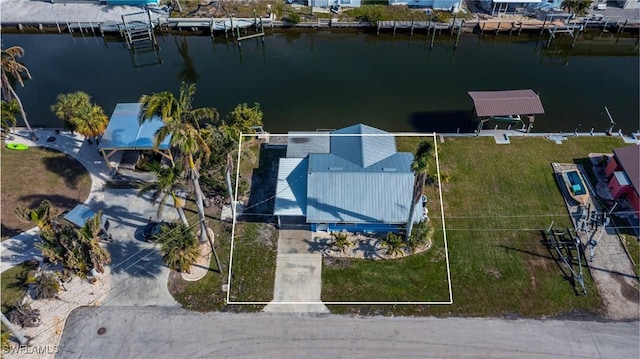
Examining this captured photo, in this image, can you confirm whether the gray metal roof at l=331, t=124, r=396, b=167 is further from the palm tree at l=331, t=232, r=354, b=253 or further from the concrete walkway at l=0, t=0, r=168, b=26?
the concrete walkway at l=0, t=0, r=168, b=26

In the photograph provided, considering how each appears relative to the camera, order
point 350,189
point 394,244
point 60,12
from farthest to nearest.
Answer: point 60,12 → point 350,189 → point 394,244

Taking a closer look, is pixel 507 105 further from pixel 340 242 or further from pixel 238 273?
pixel 238 273

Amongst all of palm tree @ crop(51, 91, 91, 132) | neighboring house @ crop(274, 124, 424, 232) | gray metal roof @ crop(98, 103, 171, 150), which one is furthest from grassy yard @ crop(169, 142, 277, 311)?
palm tree @ crop(51, 91, 91, 132)

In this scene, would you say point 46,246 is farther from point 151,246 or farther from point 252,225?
point 252,225

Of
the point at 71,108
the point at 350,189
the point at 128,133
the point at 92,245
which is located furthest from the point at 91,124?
the point at 350,189

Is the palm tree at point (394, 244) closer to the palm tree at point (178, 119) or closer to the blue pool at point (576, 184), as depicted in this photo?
the palm tree at point (178, 119)

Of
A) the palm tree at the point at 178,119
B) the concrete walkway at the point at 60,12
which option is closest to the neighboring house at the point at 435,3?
the concrete walkway at the point at 60,12
